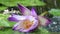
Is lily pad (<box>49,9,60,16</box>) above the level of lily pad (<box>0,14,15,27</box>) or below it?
above

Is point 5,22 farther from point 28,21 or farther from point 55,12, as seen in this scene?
point 55,12

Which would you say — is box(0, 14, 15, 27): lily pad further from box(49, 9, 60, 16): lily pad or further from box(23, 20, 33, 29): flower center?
box(49, 9, 60, 16): lily pad

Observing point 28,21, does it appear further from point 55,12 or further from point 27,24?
point 55,12

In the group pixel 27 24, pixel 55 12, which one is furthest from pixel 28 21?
pixel 55 12

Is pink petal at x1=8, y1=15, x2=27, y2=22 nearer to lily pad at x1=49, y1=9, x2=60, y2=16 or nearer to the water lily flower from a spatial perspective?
the water lily flower

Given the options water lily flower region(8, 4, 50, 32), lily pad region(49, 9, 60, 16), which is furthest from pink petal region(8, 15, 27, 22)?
lily pad region(49, 9, 60, 16)

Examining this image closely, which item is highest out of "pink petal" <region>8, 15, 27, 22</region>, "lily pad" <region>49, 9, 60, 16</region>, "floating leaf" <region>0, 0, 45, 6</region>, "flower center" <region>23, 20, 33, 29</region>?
"floating leaf" <region>0, 0, 45, 6</region>
